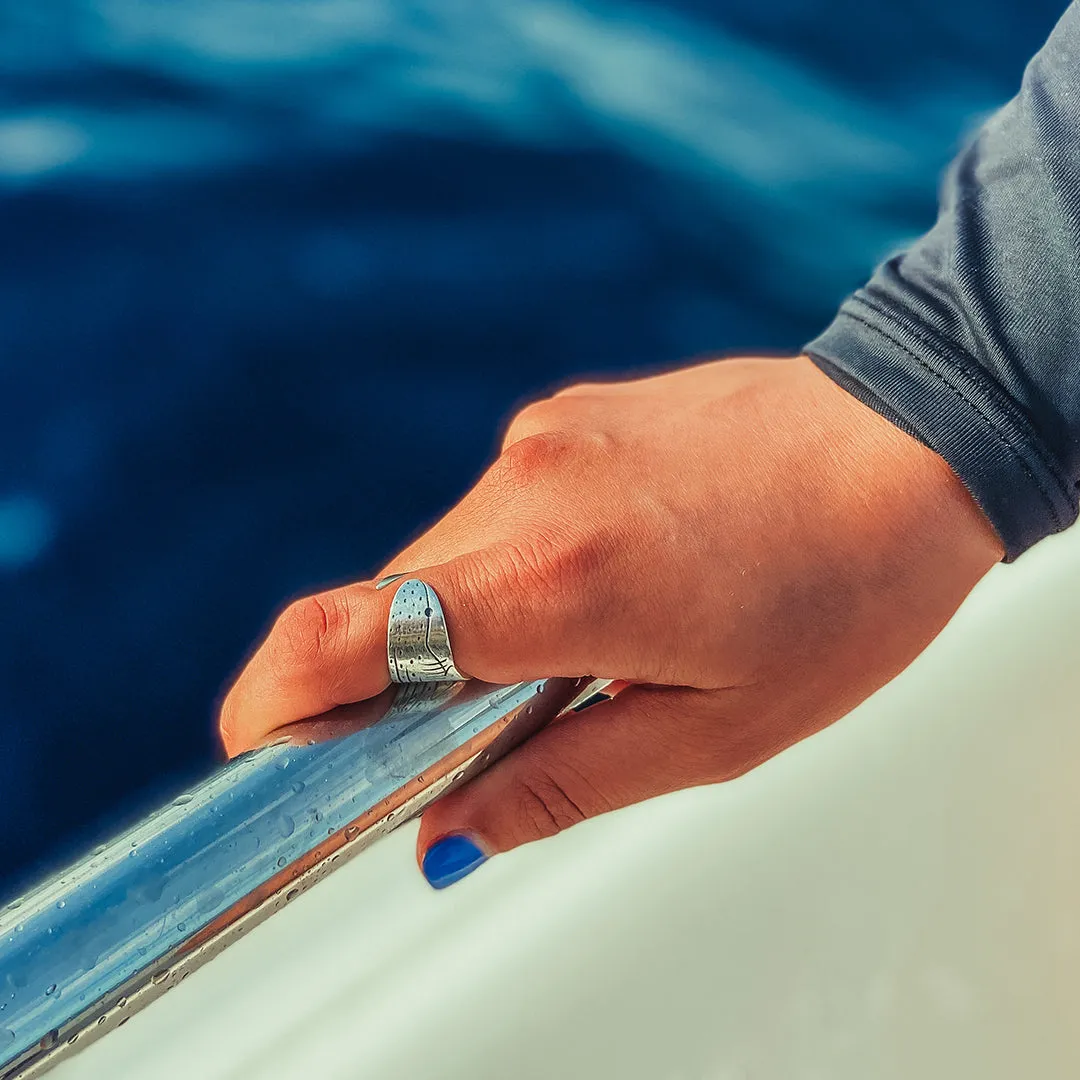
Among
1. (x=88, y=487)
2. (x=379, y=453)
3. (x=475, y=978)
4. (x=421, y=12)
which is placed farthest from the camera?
(x=421, y=12)

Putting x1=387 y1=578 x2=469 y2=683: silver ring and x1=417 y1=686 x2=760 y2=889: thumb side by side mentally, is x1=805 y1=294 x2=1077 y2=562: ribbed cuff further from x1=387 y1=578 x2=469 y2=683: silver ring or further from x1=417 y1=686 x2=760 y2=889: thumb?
x1=387 y1=578 x2=469 y2=683: silver ring

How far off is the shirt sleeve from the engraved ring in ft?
1.55

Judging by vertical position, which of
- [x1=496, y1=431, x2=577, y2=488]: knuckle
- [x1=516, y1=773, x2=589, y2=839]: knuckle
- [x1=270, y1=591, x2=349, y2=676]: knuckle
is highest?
[x1=496, y1=431, x2=577, y2=488]: knuckle

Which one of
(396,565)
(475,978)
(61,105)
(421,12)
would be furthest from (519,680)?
(421,12)

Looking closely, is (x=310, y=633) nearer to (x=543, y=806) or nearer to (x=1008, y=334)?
(x=543, y=806)

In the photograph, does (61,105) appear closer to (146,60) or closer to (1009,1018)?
(146,60)

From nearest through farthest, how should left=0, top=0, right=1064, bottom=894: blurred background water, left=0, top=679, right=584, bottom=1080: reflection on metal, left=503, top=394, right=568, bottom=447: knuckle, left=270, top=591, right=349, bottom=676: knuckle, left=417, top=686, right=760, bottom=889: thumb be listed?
left=0, top=679, right=584, bottom=1080: reflection on metal
left=270, top=591, right=349, bottom=676: knuckle
left=417, top=686, right=760, bottom=889: thumb
left=503, top=394, right=568, bottom=447: knuckle
left=0, top=0, right=1064, bottom=894: blurred background water

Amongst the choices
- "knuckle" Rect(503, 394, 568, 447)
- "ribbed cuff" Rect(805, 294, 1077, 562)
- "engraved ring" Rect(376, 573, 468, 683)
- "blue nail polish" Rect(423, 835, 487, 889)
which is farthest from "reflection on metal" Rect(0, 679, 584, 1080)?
"ribbed cuff" Rect(805, 294, 1077, 562)

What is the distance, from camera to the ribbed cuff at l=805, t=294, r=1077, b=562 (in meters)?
0.94

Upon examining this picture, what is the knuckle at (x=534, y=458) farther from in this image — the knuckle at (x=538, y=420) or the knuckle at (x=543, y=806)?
the knuckle at (x=543, y=806)

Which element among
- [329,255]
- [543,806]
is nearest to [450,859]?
[543,806]

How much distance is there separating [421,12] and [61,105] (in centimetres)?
71

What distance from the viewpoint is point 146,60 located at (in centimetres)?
184

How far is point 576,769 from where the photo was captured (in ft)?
3.11
